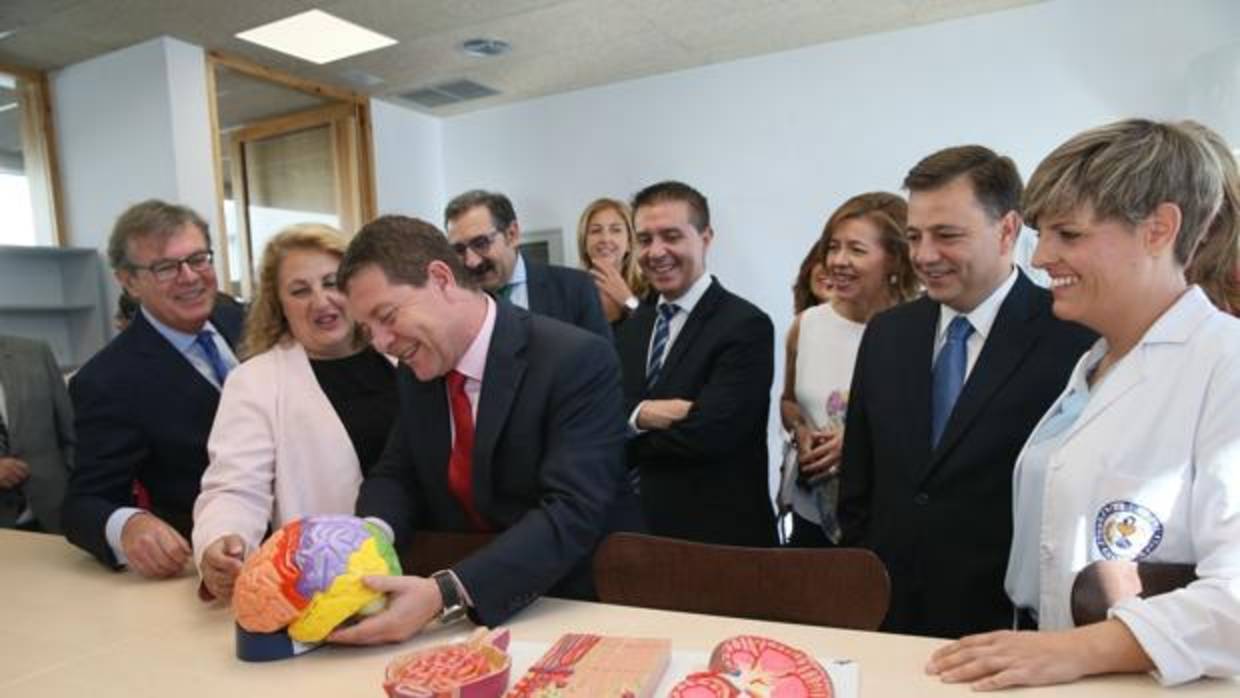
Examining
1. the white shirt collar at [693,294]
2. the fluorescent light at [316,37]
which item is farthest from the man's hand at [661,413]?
the fluorescent light at [316,37]

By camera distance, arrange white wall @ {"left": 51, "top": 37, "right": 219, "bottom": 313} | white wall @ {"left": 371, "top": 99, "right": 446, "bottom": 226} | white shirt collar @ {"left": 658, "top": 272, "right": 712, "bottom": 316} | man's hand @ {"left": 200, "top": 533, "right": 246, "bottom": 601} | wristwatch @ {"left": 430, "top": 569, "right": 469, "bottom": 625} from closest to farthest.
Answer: wristwatch @ {"left": 430, "top": 569, "right": 469, "bottom": 625}, man's hand @ {"left": 200, "top": 533, "right": 246, "bottom": 601}, white shirt collar @ {"left": 658, "top": 272, "right": 712, "bottom": 316}, white wall @ {"left": 51, "top": 37, "right": 219, "bottom": 313}, white wall @ {"left": 371, "top": 99, "right": 446, "bottom": 226}

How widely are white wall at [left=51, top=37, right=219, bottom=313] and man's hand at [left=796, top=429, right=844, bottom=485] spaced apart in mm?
4082

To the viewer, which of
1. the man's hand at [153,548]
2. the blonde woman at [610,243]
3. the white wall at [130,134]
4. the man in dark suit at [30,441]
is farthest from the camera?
the white wall at [130,134]

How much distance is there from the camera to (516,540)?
4.45ft

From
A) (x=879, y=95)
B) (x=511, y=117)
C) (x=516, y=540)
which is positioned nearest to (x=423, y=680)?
(x=516, y=540)

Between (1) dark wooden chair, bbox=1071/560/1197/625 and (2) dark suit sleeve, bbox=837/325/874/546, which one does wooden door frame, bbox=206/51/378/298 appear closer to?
(2) dark suit sleeve, bbox=837/325/874/546

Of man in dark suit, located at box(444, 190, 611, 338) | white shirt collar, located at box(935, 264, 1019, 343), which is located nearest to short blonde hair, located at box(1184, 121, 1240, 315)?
white shirt collar, located at box(935, 264, 1019, 343)

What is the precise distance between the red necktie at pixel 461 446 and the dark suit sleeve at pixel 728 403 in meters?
0.85

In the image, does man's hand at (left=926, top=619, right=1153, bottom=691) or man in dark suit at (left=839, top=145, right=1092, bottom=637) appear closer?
man's hand at (left=926, top=619, right=1153, bottom=691)

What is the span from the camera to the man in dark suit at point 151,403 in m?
1.73

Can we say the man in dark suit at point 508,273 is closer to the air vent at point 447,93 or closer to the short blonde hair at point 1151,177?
the short blonde hair at point 1151,177

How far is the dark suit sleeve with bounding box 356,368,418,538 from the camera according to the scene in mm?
1579

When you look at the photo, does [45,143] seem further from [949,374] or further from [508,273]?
[949,374]

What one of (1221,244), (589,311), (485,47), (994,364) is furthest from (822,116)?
(1221,244)
